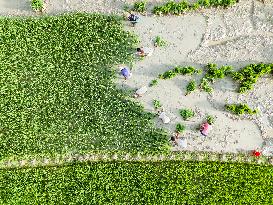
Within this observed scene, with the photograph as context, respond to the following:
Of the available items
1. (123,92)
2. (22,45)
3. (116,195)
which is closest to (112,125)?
(123,92)

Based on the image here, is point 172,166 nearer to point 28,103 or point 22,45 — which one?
point 28,103

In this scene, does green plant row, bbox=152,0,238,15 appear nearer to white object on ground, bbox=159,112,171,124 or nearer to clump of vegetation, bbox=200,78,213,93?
clump of vegetation, bbox=200,78,213,93

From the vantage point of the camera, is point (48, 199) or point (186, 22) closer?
point (48, 199)

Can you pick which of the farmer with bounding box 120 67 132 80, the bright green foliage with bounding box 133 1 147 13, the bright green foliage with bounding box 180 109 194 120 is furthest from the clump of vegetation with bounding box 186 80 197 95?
the bright green foliage with bounding box 133 1 147 13

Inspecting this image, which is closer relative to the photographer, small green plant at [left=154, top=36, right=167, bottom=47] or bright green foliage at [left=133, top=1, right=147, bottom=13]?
small green plant at [left=154, top=36, right=167, bottom=47]

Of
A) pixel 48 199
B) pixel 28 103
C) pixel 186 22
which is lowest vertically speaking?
pixel 48 199

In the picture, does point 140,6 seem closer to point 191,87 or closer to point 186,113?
point 191,87

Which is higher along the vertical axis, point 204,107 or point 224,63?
point 224,63
